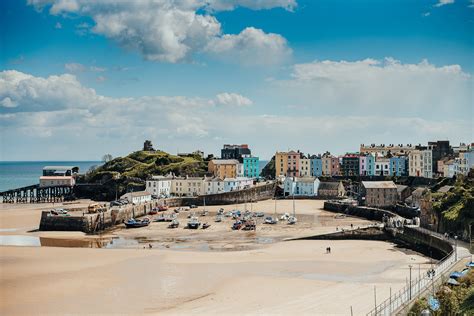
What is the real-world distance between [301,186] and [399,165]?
21.5 meters

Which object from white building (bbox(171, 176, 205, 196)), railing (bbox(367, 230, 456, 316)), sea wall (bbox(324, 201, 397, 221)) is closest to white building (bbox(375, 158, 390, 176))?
sea wall (bbox(324, 201, 397, 221))

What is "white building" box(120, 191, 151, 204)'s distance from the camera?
66.4 metres

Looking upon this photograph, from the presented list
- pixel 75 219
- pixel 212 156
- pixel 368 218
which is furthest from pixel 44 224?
pixel 212 156

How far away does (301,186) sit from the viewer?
265 feet

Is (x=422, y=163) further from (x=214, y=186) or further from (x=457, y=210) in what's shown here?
(x=457, y=210)

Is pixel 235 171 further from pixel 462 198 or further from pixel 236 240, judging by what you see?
pixel 462 198

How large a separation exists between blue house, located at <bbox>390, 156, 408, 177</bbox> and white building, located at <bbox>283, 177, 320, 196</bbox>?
1815cm

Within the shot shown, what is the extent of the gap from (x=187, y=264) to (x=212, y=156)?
269 ft

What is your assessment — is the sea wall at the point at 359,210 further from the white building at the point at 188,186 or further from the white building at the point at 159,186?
the white building at the point at 159,186

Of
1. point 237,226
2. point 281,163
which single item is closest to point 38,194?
point 281,163

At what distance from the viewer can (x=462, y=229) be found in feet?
115

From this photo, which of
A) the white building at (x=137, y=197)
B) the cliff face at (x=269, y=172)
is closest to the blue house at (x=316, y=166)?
the cliff face at (x=269, y=172)

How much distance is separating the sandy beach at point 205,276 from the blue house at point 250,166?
5864cm

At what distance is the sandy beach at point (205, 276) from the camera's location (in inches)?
907
